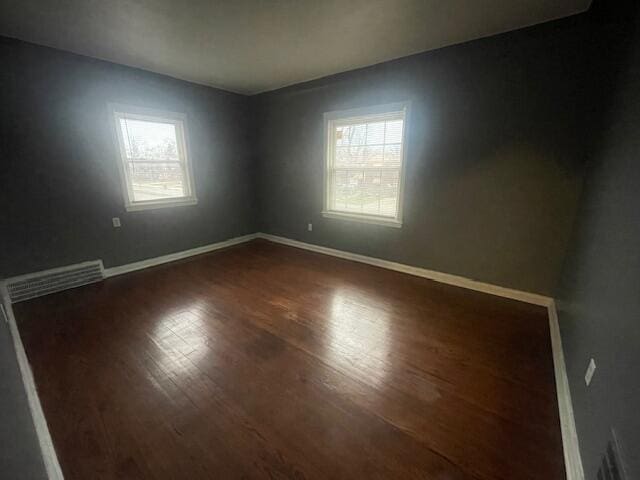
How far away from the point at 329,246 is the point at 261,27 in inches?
111

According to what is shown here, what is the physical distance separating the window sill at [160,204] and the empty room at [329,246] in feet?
0.10

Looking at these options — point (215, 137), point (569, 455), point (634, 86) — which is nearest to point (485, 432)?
point (569, 455)

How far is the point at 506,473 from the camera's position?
1.21 meters

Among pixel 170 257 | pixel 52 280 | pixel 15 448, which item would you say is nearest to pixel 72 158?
pixel 52 280

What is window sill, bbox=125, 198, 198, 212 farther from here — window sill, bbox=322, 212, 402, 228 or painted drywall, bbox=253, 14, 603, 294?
painted drywall, bbox=253, 14, 603, 294

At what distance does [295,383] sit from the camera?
1725mm

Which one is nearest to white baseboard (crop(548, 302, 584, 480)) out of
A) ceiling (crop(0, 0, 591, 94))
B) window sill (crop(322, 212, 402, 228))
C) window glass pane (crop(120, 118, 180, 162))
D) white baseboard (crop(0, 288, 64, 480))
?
window sill (crop(322, 212, 402, 228))

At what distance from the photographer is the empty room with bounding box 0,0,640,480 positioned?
4.26 ft

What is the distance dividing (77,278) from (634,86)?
4970 millimetres

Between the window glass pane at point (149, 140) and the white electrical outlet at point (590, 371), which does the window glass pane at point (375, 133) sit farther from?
the white electrical outlet at point (590, 371)

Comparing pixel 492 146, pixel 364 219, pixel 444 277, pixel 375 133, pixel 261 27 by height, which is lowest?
pixel 444 277

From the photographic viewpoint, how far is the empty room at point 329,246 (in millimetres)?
1298

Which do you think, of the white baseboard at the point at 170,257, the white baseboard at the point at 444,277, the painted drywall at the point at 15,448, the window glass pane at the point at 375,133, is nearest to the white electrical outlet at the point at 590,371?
the white baseboard at the point at 444,277

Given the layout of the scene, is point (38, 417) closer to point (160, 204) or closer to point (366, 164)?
point (160, 204)
